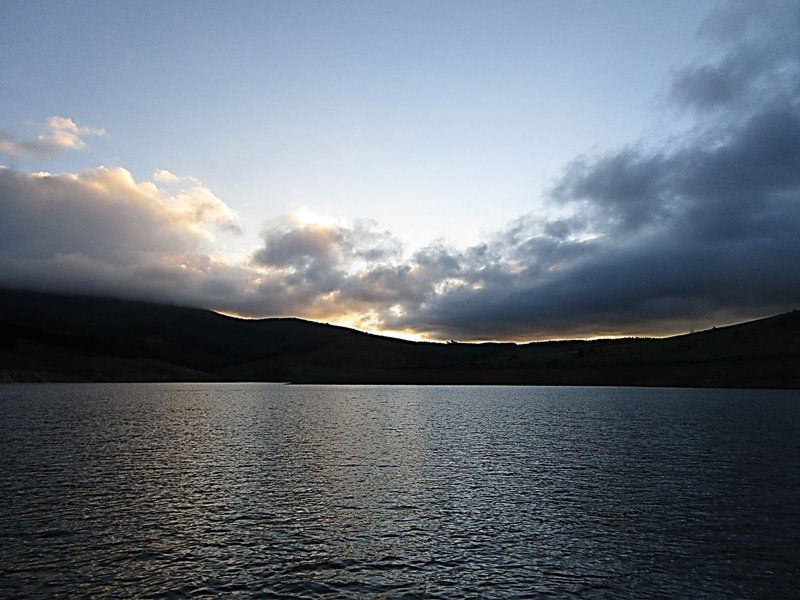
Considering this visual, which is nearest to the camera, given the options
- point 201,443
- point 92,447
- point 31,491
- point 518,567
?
point 518,567

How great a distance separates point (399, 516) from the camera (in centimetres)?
4034

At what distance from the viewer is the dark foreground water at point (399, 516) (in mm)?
28562

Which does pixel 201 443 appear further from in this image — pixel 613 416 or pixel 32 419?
pixel 613 416

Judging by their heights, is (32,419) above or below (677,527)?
above

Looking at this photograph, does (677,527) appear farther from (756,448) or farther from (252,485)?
(756,448)

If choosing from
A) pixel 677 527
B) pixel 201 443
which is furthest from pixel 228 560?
pixel 201 443

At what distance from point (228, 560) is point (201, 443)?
166 feet

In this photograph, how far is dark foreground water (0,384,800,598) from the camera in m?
28.6

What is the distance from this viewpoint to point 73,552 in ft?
105

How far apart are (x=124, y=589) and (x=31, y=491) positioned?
26077 mm

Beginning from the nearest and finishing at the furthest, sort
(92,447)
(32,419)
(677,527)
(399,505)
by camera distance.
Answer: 1. (677,527)
2. (399,505)
3. (92,447)
4. (32,419)

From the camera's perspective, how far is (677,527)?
3812cm

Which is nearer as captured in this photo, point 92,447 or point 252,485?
point 252,485

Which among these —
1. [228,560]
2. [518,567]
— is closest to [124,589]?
[228,560]
